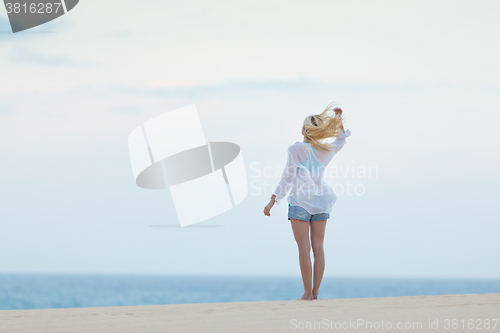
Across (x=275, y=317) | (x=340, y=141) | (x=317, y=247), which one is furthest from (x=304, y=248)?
(x=275, y=317)

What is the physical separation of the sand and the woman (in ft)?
1.75

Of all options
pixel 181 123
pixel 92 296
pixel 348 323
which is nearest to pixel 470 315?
pixel 348 323

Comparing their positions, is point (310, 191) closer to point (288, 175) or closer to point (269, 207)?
point (288, 175)

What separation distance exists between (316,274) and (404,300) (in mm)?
685

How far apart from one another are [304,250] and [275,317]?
1.16m

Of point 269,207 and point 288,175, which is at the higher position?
point 288,175

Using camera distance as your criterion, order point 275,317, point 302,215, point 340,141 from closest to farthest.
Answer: point 275,317
point 302,215
point 340,141

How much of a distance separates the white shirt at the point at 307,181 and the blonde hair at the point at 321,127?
0.05m

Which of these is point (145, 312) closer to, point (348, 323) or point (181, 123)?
point (348, 323)

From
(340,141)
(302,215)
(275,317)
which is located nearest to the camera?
(275,317)

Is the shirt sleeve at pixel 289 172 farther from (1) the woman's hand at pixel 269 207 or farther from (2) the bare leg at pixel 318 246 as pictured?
(2) the bare leg at pixel 318 246

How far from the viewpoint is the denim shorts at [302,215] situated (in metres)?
3.84

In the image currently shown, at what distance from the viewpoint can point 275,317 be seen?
274cm

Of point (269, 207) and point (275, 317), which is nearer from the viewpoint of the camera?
point (275, 317)
